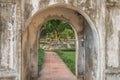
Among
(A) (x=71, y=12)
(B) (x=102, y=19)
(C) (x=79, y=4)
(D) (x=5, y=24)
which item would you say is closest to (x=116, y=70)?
(B) (x=102, y=19)

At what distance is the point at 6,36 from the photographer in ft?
25.9

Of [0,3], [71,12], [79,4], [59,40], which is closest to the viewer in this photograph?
[0,3]

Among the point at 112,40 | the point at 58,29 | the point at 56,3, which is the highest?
the point at 58,29

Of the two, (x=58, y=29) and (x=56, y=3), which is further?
(x=58, y=29)

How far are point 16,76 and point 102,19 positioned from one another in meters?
3.10

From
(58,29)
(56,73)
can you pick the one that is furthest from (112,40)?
(58,29)

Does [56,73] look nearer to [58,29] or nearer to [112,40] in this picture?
[112,40]

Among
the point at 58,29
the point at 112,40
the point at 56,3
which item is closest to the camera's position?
the point at 56,3

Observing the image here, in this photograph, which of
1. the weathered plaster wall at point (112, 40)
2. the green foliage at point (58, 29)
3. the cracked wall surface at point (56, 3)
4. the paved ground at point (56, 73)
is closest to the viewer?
the cracked wall surface at point (56, 3)

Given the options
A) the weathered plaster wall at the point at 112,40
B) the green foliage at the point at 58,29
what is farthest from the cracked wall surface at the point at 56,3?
the green foliage at the point at 58,29

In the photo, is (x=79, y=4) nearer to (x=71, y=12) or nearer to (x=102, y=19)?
(x=102, y=19)

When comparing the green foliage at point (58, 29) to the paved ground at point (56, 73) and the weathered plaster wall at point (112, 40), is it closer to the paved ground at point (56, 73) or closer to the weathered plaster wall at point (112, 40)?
the paved ground at point (56, 73)

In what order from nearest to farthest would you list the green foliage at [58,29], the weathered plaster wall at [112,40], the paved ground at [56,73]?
the weathered plaster wall at [112,40] < the paved ground at [56,73] < the green foliage at [58,29]

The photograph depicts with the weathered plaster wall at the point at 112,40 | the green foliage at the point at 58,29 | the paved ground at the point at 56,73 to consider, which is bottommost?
the paved ground at the point at 56,73
